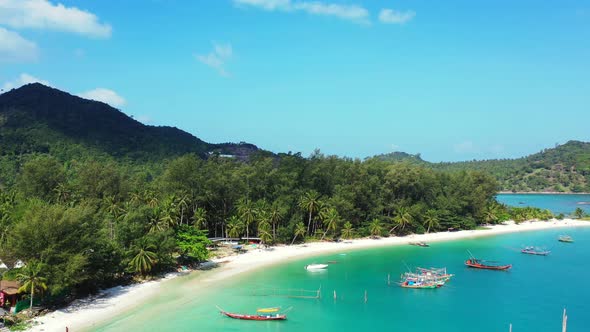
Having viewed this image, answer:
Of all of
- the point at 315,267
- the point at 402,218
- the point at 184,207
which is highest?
the point at 184,207

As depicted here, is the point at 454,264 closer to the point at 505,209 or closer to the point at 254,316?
the point at 254,316

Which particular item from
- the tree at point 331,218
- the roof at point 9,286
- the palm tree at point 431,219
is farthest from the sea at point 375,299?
the palm tree at point 431,219

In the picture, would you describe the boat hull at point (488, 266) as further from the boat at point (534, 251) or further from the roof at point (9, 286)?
the roof at point (9, 286)

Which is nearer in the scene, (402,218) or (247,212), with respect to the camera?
(247,212)

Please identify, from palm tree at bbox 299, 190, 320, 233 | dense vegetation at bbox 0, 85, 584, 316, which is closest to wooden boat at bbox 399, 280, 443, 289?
dense vegetation at bbox 0, 85, 584, 316

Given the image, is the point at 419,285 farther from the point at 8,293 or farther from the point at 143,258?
the point at 8,293

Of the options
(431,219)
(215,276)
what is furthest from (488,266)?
(215,276)

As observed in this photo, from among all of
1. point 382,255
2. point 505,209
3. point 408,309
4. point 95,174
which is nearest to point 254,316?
point 408,309
